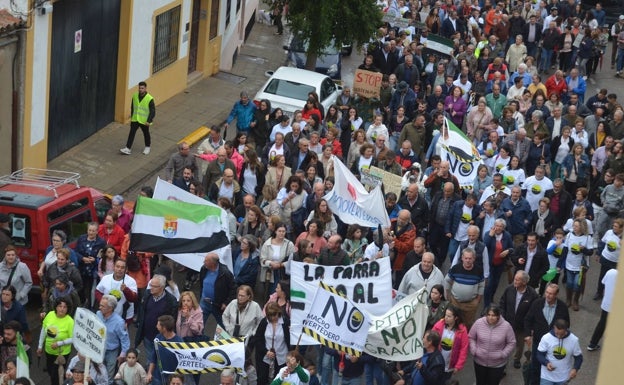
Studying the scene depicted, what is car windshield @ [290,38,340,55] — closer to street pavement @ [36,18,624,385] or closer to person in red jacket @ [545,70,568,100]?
street pavement @ [36,18,624,385]

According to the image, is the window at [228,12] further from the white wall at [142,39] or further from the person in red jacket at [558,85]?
the person in red jacket at [558,85]

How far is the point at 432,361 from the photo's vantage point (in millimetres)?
13109

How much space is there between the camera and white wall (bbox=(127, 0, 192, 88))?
24.1 m

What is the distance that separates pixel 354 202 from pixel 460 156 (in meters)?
2.52

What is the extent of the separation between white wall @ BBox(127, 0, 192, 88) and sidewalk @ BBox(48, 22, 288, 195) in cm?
95

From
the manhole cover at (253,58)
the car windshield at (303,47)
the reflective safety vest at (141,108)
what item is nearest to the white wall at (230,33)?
the manhole cover at (253,58)

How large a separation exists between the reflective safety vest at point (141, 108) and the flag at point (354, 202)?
5710 mm

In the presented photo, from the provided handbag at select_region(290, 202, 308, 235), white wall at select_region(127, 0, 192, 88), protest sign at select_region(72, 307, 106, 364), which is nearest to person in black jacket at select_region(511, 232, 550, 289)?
handbag at select_region(290, 202, 308, 235)

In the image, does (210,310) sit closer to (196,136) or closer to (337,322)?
(337,322)

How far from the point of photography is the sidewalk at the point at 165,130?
2141cm

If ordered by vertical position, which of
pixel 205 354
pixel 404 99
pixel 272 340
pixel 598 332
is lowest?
pixel 598 332

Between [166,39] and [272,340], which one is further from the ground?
[272,340]

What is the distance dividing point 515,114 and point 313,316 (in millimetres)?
9905

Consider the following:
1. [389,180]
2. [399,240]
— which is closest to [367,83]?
[389,180]
